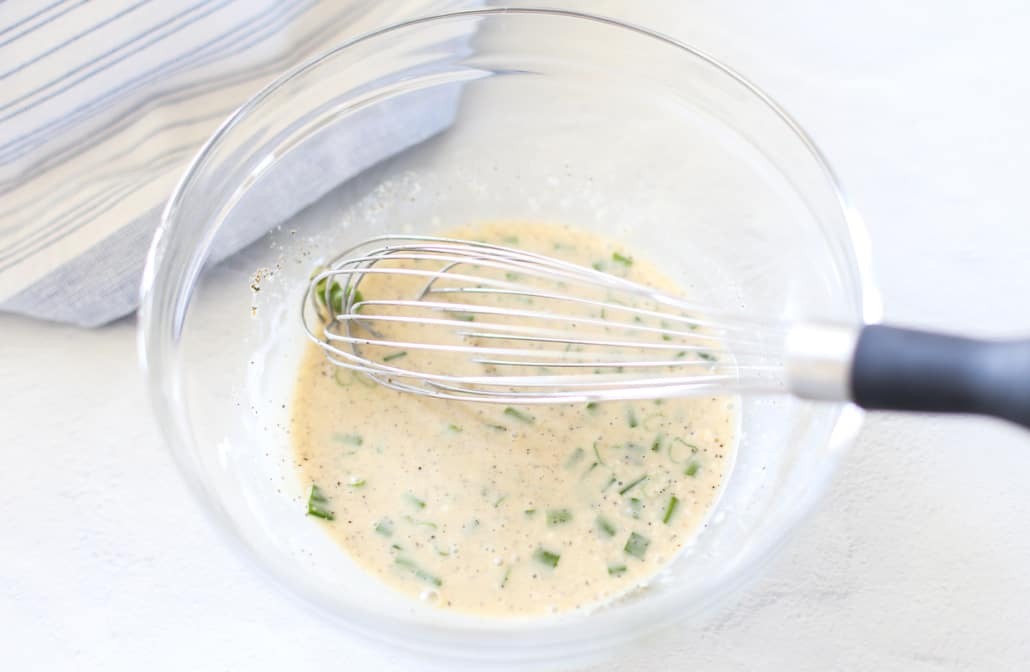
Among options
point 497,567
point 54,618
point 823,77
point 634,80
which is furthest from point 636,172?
point 54,618

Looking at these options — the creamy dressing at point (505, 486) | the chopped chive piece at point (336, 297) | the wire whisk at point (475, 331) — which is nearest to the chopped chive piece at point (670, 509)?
the creamy dressing at point (505, 486)

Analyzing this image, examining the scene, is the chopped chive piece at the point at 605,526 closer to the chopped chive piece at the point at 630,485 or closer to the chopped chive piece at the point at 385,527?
the chopped chive piece at the point at 630,485

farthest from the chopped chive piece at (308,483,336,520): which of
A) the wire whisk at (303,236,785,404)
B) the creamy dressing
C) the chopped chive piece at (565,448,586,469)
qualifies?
the chopped chive piece at (565,448,586,469)

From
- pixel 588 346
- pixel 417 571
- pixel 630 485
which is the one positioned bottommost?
pixel 417 571

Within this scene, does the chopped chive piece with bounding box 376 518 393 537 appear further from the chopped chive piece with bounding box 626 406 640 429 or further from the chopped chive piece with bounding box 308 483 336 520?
the chopped chive piece with bounding box 626 406 640 429

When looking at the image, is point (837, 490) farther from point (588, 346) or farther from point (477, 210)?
point (477, 210)

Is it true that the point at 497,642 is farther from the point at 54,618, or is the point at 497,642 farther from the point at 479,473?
the point at 54,618

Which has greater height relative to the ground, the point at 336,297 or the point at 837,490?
the point at 336,297

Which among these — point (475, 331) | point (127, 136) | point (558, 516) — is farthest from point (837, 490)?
point (127, 136)
